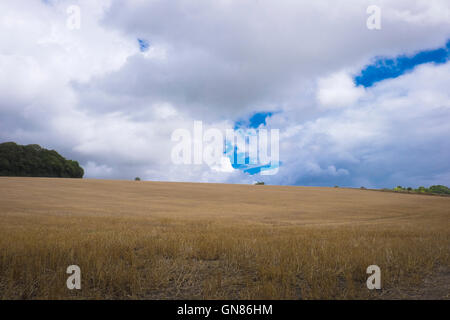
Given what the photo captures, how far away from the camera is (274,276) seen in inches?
254

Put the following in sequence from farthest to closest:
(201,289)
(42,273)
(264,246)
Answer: (264,246), (42,273), (201,289)

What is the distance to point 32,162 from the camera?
89.6 metres

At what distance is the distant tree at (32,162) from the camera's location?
86.2m

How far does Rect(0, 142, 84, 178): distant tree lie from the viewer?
86.2m
